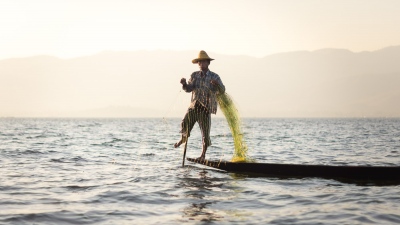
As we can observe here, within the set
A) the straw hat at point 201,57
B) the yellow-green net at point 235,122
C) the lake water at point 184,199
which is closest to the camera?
the lake water at point 184,199

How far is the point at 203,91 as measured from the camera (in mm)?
11023

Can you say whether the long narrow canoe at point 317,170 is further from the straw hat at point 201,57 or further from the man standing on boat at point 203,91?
the straw hat at point 201,57

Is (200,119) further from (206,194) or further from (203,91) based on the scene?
(206,194)

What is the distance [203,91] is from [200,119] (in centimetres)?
73

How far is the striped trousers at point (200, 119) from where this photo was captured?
36.7 ft

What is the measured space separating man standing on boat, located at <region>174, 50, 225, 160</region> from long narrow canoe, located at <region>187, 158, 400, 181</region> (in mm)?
1127

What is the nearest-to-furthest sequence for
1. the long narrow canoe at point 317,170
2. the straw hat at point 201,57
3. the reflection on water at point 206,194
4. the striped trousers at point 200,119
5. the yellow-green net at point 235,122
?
the reflection on water at point 206,194, the long narrow canoe at point 317,170, the straw hat at point 201,57, the yellow-green net at point 235,122, the striped trousers at point 200,119

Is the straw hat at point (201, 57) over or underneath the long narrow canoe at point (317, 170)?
over

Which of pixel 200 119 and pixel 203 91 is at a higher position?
pixel 203 91

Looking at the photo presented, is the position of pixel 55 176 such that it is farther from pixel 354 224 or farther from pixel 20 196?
pixel 354 224

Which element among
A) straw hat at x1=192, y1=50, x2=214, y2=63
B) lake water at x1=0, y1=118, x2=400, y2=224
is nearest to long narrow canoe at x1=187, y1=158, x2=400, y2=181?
lake water at x1=0, y1=118, x2=400, y2=224

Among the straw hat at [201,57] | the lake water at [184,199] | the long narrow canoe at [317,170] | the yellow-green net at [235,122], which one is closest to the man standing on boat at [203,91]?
the straw hat at [201,57]

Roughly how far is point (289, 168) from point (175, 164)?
4.60 metres

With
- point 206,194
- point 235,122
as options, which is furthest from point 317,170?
point 206,194
